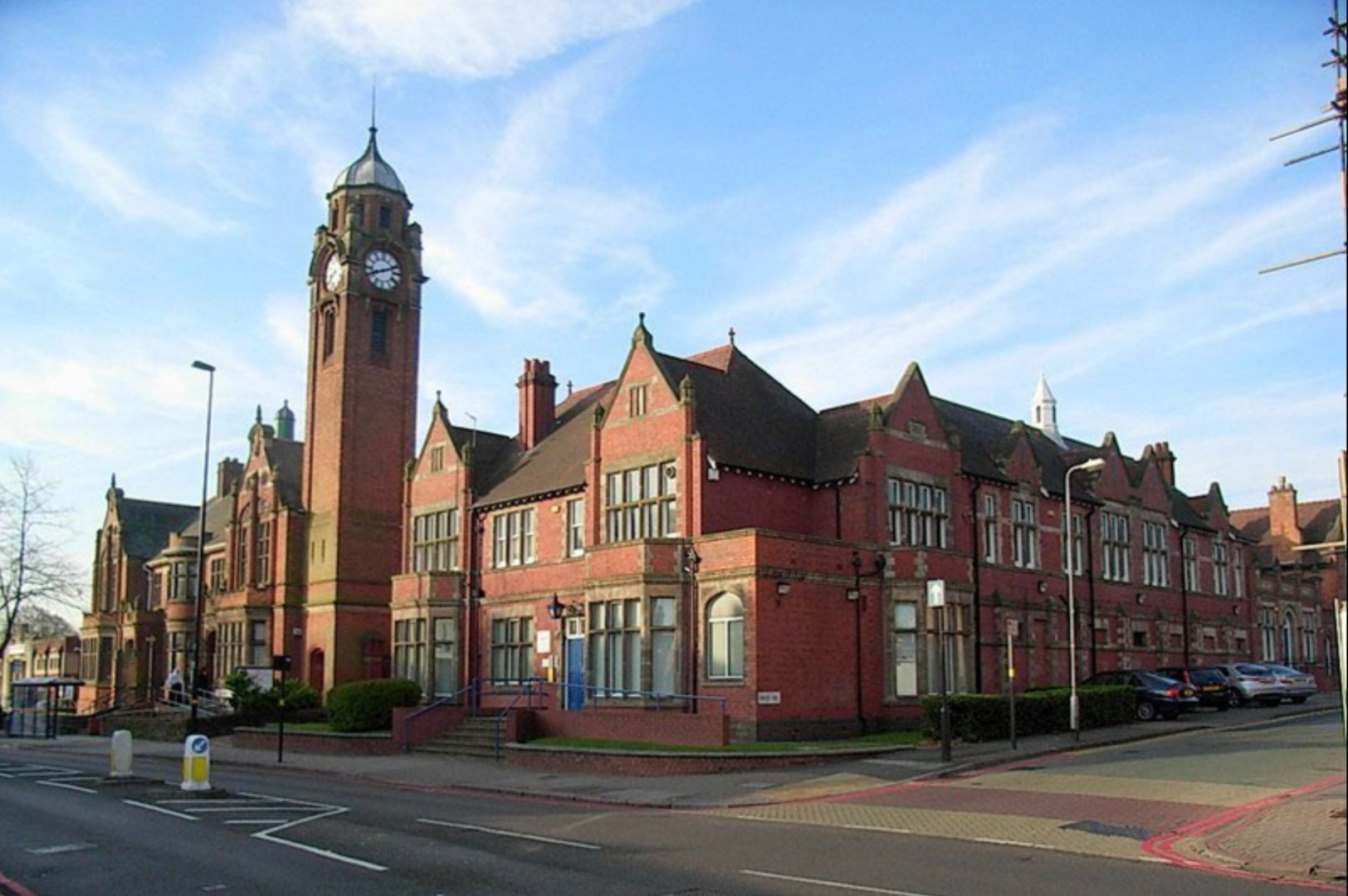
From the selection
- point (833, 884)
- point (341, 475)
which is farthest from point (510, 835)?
point (341, 475)

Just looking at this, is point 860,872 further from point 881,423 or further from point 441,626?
point 441,626

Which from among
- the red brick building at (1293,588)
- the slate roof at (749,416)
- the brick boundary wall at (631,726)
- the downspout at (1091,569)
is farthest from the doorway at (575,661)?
the red brick building at (1293,588)

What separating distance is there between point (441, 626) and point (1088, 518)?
23.6 meters

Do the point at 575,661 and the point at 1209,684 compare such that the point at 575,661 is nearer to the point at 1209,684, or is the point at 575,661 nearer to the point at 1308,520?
the point at 1209,684

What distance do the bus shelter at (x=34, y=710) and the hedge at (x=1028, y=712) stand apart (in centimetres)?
3700

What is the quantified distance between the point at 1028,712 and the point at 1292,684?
17600 millimetres

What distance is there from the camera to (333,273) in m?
49.7

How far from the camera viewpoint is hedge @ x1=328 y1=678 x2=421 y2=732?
36.6m

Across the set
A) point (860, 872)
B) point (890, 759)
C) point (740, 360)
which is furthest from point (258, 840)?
point (740, 360)

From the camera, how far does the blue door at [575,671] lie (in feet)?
116

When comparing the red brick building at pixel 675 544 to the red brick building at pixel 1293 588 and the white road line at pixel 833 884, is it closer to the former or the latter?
the red brick building at pixel 1293 588

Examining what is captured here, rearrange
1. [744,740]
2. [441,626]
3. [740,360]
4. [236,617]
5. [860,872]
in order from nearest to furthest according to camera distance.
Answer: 1. [860,872]
2. [744,740]
3. [740,360]
4. [441,626]
5. [236,617]

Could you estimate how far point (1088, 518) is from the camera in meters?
44.2

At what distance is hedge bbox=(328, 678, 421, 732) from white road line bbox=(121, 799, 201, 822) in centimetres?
1474
